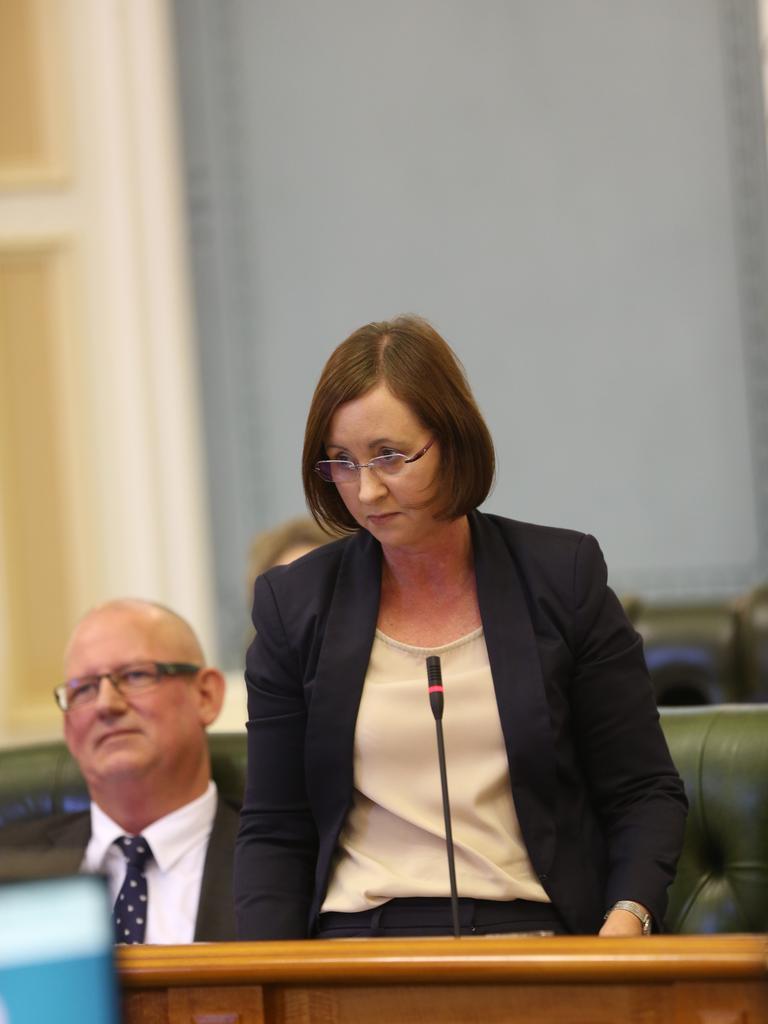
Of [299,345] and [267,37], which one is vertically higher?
[267,37]

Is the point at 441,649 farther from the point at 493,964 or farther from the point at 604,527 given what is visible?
the point at 604,527

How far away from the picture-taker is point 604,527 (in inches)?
185

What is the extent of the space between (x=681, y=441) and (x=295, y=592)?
2921mm

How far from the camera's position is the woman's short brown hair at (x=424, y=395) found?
1789 millimetres

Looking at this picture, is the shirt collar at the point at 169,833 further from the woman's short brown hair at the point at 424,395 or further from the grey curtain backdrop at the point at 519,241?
the grey curtain backdrop at the point at 519,241

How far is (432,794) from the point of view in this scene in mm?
1815

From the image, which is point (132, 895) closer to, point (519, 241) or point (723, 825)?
point (723, 825)

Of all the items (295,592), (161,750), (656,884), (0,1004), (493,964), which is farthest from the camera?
(161,750)

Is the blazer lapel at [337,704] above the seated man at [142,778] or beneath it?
above

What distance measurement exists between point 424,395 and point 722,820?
2.95ft

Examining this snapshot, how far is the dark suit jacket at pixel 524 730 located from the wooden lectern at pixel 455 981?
1.69ft

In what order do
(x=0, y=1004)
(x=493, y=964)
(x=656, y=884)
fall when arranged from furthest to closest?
1. (x=656, y=884)
2. (x=493, y=964)
3. (x=0, y=1004)

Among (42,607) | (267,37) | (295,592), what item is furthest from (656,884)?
(267,37)

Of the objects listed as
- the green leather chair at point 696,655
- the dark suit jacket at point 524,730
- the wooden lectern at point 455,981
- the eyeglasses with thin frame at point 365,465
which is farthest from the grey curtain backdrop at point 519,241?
the wooden lectern at point 455,981
